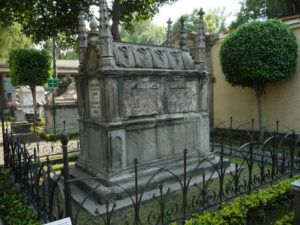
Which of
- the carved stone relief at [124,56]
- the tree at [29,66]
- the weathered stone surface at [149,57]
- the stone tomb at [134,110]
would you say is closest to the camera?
the stone tomb at [134,110]

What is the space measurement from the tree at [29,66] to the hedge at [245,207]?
1237 cm

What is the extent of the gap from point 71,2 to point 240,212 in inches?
379

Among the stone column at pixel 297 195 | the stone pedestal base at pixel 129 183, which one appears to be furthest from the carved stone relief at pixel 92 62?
the stone column at pixel 297 195

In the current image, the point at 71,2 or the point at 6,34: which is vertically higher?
the point at 6,34

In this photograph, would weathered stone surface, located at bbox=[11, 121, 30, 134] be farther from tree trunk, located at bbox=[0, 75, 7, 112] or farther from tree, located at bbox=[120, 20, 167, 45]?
tree, located at bbox=[120, 20, 167, 45]

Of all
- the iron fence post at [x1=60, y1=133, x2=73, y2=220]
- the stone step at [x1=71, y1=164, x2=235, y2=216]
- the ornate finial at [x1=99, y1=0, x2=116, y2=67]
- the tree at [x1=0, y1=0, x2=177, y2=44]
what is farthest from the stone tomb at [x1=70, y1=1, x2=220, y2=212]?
the tree at [x1=0, y1=0, x2=177, y2=44]

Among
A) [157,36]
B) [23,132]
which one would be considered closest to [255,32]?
[23,132]

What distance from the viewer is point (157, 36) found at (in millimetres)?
39000

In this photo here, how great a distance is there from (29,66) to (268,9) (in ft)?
54.4

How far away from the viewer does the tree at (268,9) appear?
16547 millimetres

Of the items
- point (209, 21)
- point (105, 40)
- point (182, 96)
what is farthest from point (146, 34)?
point (105, 40)

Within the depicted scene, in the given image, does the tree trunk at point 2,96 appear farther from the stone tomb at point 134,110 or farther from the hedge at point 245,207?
the hedge at point 245,207

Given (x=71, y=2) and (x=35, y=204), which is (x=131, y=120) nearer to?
(x=35, y=204)

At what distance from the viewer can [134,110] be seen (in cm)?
521
